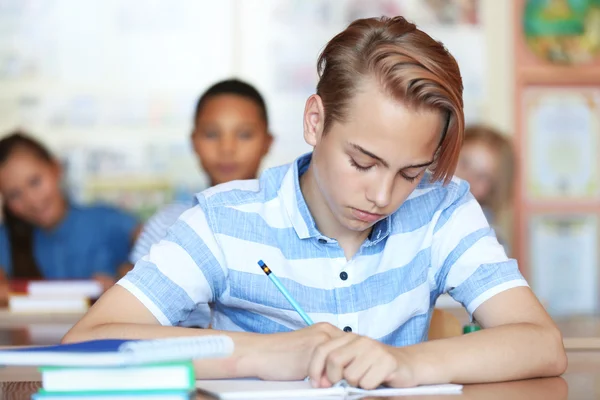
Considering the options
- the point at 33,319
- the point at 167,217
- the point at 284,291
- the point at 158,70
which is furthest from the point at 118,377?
the point at 158,70

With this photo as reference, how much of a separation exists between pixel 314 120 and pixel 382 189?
0.19 m

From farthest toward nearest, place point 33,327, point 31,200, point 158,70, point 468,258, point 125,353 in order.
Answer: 1. point 158,70
2. point 31,200
3. point 33,327
4. point 468,258
5. point 125,353

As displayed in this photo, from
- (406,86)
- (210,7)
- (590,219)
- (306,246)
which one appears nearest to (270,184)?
(306,246)

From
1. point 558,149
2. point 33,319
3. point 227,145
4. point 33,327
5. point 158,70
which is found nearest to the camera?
point 33,327

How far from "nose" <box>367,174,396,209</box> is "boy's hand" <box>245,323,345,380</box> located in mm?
193

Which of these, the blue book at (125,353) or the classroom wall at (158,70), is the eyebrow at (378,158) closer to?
the blue book at (125,353)

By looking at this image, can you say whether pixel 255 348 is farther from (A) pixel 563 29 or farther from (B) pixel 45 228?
(A) pixel 563 29

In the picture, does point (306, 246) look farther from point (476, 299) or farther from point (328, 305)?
point (476, 299)

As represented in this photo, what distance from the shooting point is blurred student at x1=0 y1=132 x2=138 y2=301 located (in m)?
3.57

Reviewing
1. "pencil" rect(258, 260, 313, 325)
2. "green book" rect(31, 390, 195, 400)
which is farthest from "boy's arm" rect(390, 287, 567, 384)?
"green book" rect(31, 390, 195, 400)

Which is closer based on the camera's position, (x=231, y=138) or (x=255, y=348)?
(x=255, y=348)

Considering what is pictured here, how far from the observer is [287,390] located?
42.9 inches

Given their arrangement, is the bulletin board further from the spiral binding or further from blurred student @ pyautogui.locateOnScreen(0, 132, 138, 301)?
the spiral binding

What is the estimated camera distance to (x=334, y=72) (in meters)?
1.37
